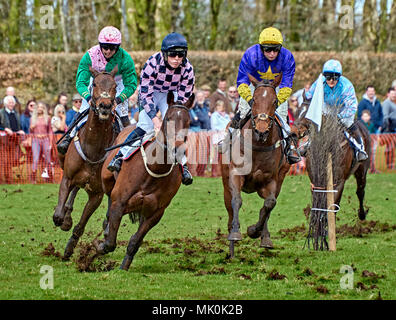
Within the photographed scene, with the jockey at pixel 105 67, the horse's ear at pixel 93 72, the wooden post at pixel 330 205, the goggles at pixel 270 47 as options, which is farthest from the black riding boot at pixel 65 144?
the wooden post at pixel 330 205

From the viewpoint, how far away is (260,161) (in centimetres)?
985

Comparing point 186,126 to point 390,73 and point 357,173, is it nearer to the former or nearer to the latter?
point 357,173

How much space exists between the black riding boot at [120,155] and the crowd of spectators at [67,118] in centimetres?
646

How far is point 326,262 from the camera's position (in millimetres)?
9602

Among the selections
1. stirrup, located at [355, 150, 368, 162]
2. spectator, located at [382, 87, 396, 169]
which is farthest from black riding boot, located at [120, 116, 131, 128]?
spectator, located at [382, 87, 396, 169]

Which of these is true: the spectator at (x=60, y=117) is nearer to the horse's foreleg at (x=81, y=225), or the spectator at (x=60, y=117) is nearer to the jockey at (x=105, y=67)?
the jockey at (x=105, y=67)

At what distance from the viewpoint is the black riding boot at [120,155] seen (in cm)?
905

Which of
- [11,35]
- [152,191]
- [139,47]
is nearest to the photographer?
[152,191]

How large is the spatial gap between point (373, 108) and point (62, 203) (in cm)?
1405

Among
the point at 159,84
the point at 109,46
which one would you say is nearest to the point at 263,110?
the point at 159,84

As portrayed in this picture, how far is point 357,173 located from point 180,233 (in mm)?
3706

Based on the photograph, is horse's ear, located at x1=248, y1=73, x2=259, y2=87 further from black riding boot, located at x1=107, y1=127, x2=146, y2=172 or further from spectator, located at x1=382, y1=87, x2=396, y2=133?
spectator, located at x1=382, y1=87, x2=396, y2=133

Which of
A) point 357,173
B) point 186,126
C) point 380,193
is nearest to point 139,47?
point 380,193

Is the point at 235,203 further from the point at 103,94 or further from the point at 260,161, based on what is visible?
the point at 103,94
